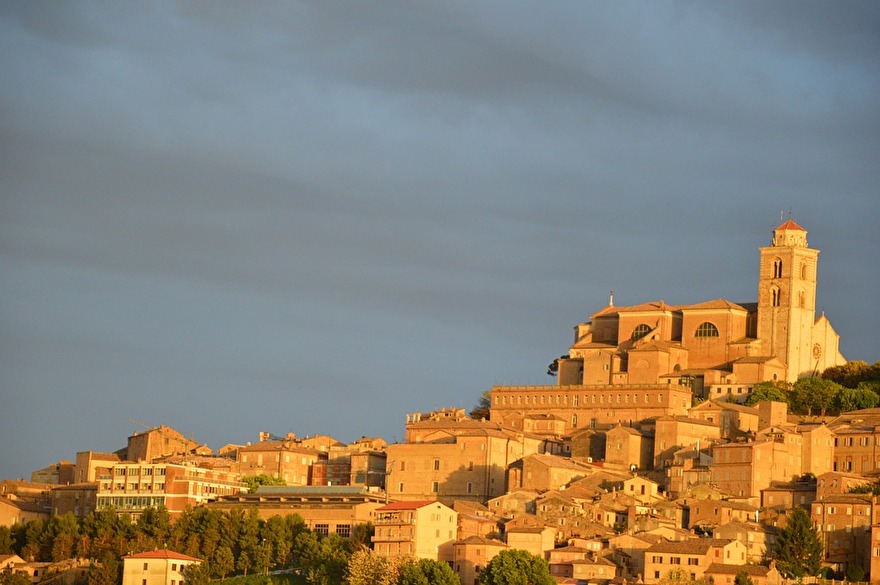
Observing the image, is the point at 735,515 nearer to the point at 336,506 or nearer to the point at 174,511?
the point at 336,506

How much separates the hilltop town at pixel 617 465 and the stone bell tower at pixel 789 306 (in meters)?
0.10

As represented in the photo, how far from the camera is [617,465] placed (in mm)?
104125

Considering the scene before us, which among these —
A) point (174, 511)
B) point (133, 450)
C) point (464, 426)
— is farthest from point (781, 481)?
point (133, 450)

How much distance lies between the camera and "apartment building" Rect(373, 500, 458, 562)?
91.1 meters

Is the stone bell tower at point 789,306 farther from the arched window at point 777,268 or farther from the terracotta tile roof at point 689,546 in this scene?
the terracotta tile roof at point 689,546

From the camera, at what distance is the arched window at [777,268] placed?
11469 centimetres

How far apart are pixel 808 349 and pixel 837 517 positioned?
1043 inches

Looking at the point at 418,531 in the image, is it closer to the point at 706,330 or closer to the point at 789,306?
the point at 706,330

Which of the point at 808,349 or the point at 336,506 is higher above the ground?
the point at 808,349

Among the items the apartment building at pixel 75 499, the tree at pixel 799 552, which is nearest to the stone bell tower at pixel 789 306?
the tree at pixel 799 552

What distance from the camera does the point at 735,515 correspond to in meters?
92.2

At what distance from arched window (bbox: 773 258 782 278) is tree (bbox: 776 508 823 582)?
29894 millimetres

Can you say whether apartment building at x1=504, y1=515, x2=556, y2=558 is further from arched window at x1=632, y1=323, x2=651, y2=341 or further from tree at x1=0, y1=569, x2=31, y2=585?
arched window at x1=632, y1=323, x2=651, y2=341

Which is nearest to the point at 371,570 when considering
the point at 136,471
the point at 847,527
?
the point at 847,527
